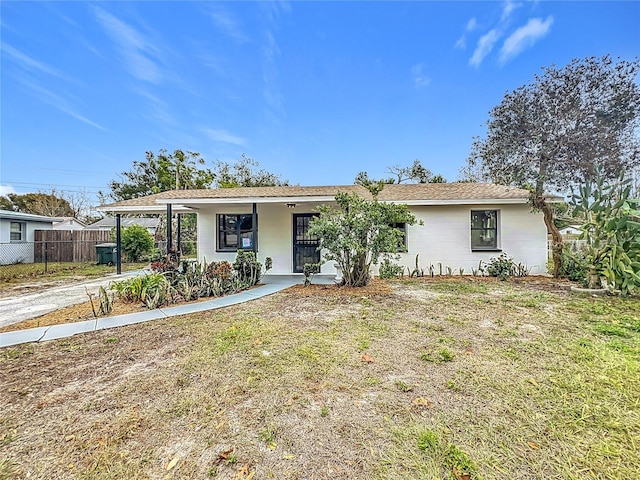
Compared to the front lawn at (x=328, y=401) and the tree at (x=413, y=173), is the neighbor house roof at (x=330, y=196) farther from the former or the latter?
the tree at (x=413, y=173)

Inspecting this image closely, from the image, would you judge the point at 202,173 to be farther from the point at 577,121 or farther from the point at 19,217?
the point at 577,121

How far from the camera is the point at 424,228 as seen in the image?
34.0 ft

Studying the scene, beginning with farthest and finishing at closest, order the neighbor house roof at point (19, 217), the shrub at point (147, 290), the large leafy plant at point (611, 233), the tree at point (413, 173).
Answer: the tree at point (413, 173) < the neighbor house roof at point (19, 217) < the large leafy plant at point (611, 233) < the shrub at point (147, 290)

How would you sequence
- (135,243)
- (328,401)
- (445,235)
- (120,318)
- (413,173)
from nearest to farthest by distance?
(328,401), (120,318), (445,235), (135,243), (413,173)

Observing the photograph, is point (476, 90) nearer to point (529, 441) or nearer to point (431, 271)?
point (431, 271)

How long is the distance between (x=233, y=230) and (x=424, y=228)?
681 cm

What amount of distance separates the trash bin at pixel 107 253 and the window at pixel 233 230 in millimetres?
7606

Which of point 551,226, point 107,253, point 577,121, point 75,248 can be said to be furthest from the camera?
point 75,248

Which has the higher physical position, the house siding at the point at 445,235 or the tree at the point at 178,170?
the tree at the point at 178,170

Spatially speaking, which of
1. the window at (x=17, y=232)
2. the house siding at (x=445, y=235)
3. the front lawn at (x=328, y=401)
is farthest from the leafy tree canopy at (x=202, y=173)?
the front lawn at (x=328, y=401)

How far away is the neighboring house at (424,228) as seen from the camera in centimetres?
1011

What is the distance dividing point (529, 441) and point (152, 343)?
14.3 feet

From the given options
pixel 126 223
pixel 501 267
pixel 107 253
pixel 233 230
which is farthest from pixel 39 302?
pixel 126 223

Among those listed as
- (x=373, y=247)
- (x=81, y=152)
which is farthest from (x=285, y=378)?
(x=81, y=152)
